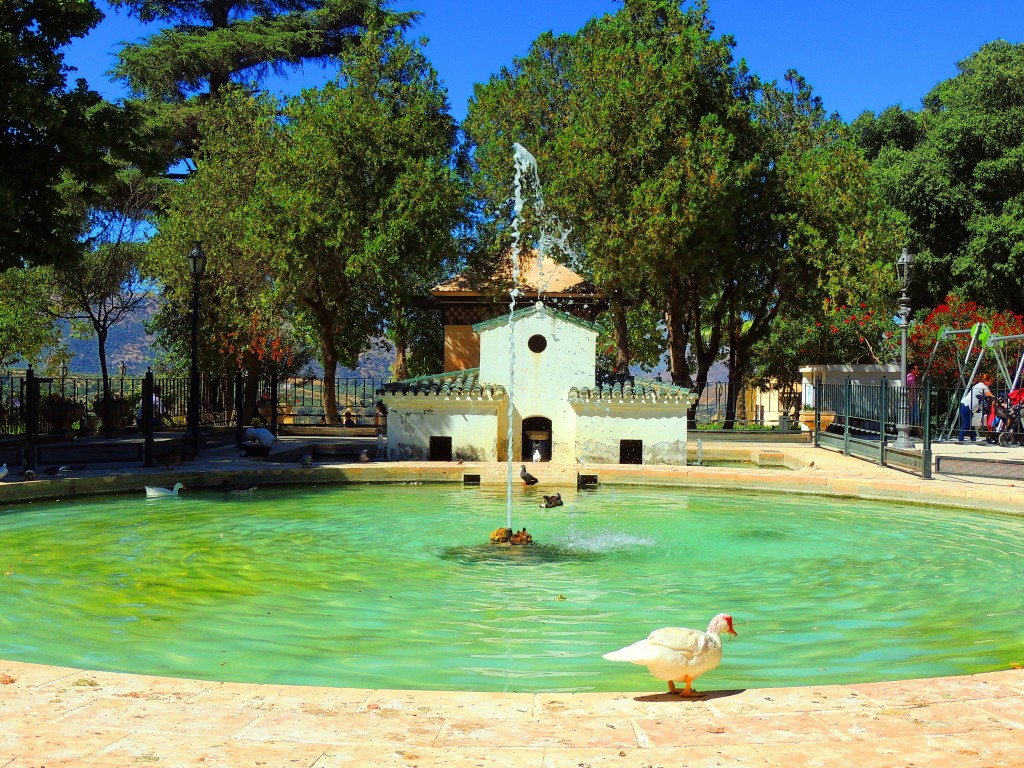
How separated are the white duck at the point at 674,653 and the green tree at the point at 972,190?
32.8m

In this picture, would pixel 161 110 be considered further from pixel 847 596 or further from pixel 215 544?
pixel 847 596

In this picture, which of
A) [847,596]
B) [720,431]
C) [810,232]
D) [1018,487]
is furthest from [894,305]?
[847,596]

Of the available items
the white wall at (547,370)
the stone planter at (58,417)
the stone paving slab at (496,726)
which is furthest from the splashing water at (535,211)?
the stone paving slab at (496,726)

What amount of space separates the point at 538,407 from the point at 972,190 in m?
23.1

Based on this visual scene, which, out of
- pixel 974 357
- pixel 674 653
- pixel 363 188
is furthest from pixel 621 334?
pixel 674 653

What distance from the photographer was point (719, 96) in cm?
2970

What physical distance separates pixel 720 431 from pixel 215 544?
1857 centimetres

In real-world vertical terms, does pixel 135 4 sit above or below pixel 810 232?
above

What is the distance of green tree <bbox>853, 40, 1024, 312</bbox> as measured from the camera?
113 ft

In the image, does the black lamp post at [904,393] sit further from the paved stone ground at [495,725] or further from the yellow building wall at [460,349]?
the paved stone ground at [495,725]

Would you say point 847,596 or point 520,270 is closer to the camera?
point 847,596

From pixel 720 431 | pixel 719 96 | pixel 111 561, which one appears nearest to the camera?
pixel 111 561

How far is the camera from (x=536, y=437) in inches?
852

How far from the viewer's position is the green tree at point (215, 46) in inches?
1436
